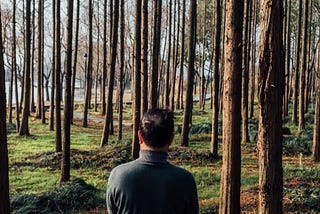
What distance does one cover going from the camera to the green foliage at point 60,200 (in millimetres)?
7836

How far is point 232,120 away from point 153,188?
4.30 m

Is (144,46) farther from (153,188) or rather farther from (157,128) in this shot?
(153,188)

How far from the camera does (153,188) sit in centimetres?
231

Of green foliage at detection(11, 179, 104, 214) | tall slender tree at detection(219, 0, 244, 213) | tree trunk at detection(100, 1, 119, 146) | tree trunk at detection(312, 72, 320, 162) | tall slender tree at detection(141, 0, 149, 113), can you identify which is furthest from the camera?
tree trunk at detection(100, 1, 119, 146)

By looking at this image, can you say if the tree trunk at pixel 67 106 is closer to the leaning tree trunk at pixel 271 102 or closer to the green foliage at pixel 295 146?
the leaning tree trunk at pixel 271 102

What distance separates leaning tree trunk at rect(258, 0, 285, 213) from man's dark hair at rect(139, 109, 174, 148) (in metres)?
2.91

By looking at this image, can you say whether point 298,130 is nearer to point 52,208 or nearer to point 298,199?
point 298,199

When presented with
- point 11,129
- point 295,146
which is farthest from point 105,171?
point 11,129

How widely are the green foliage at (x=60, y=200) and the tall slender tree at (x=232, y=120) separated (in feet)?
11.5

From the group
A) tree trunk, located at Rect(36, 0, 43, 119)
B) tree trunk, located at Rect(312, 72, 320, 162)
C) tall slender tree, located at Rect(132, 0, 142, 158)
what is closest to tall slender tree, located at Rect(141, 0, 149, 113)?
tall slender tree, located at Rect(132, 0, 142, 158)

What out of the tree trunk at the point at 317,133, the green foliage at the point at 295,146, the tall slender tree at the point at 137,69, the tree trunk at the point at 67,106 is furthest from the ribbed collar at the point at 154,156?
the green foliage at the point at 295,146

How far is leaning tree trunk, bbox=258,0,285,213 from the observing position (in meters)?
4.98

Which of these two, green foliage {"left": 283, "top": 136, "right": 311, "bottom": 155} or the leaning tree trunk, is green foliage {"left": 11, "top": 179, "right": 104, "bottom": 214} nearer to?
the leaning tree trunk

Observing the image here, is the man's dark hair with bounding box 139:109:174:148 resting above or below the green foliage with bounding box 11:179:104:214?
above
